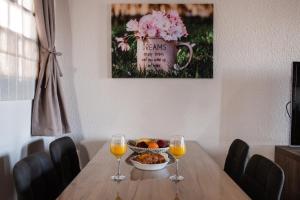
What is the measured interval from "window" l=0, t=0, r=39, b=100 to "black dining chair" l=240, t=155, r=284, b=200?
1433 mm

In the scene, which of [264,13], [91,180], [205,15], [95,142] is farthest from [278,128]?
[91,180]

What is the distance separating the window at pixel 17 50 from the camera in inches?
66.7

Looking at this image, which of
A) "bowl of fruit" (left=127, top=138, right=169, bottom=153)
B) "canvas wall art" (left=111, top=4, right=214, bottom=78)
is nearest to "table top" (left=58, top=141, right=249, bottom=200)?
"bowl of fruit" (left=127, top=138, right=169, bottom=153)

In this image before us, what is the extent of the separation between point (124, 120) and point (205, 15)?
1197 mm

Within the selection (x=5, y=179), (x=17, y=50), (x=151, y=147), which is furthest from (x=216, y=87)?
(x=5, y=179)

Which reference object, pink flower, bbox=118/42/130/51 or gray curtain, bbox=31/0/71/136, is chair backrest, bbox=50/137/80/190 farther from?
pink flower, bbox=118/42/130/51

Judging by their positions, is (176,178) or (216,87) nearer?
(176,178)

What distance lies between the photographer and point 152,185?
4.80 ft

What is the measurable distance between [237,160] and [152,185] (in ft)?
2.95

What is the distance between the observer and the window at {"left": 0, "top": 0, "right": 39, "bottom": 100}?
5.56 feet

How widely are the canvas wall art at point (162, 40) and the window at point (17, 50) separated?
32.0 inches

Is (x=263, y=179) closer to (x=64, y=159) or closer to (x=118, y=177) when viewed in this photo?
(x=118, y=177)

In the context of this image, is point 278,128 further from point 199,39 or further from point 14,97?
point 14,97

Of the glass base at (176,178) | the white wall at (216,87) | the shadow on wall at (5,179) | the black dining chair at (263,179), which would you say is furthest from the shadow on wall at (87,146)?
the black dining chair at (263,179)
